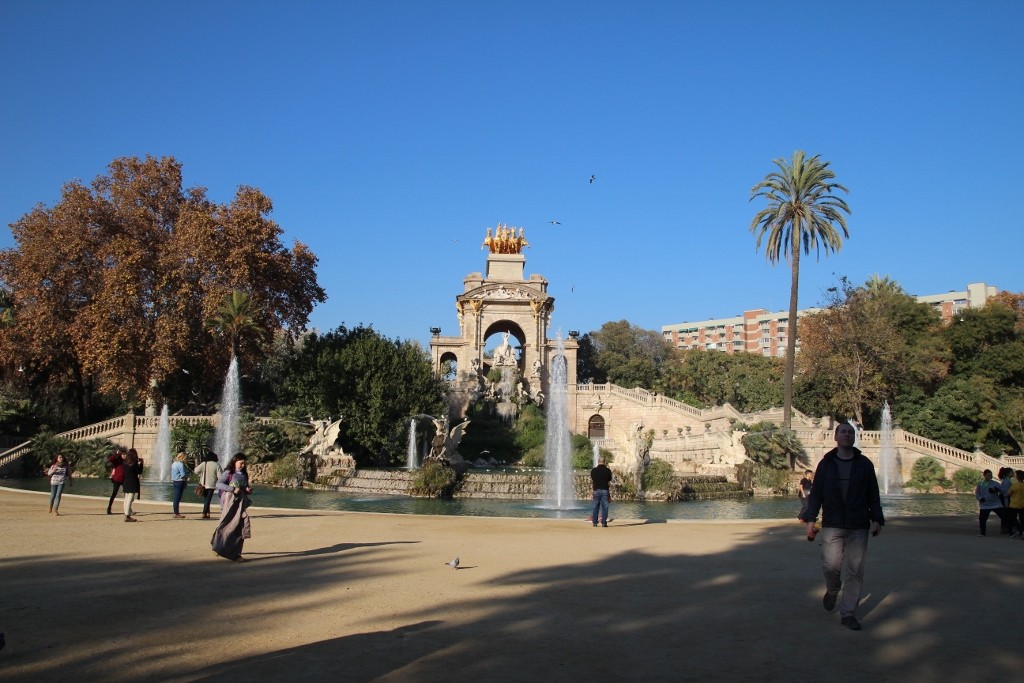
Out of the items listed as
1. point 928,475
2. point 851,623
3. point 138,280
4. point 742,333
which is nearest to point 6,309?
point 138,280

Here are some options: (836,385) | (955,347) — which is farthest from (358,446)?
(955,347)

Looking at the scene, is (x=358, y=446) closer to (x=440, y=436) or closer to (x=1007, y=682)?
(x=440, y=436)

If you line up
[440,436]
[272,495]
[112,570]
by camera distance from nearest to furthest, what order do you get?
[112,570], [272,495], [440,436]

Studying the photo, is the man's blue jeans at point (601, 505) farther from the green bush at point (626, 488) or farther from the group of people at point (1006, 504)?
the green bush at point (626, 488)

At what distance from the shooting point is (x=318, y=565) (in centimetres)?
1003

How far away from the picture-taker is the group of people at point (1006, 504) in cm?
1440

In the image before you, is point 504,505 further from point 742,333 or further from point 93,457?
point 742,333

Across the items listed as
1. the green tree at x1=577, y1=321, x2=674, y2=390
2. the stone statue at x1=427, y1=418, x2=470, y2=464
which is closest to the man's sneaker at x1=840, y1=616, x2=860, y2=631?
the stone statue at x1=427, y1=418, x2=470, y2=464

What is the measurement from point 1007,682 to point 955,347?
46561mm

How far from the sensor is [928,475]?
35688 millimetres

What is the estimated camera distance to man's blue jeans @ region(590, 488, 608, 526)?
15.3 metres

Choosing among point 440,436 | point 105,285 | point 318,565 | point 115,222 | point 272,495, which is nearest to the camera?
point 318,565

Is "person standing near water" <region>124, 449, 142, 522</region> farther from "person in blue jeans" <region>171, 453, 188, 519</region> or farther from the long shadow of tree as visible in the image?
the long shadow of tree

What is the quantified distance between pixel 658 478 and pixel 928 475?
15.9 metres
